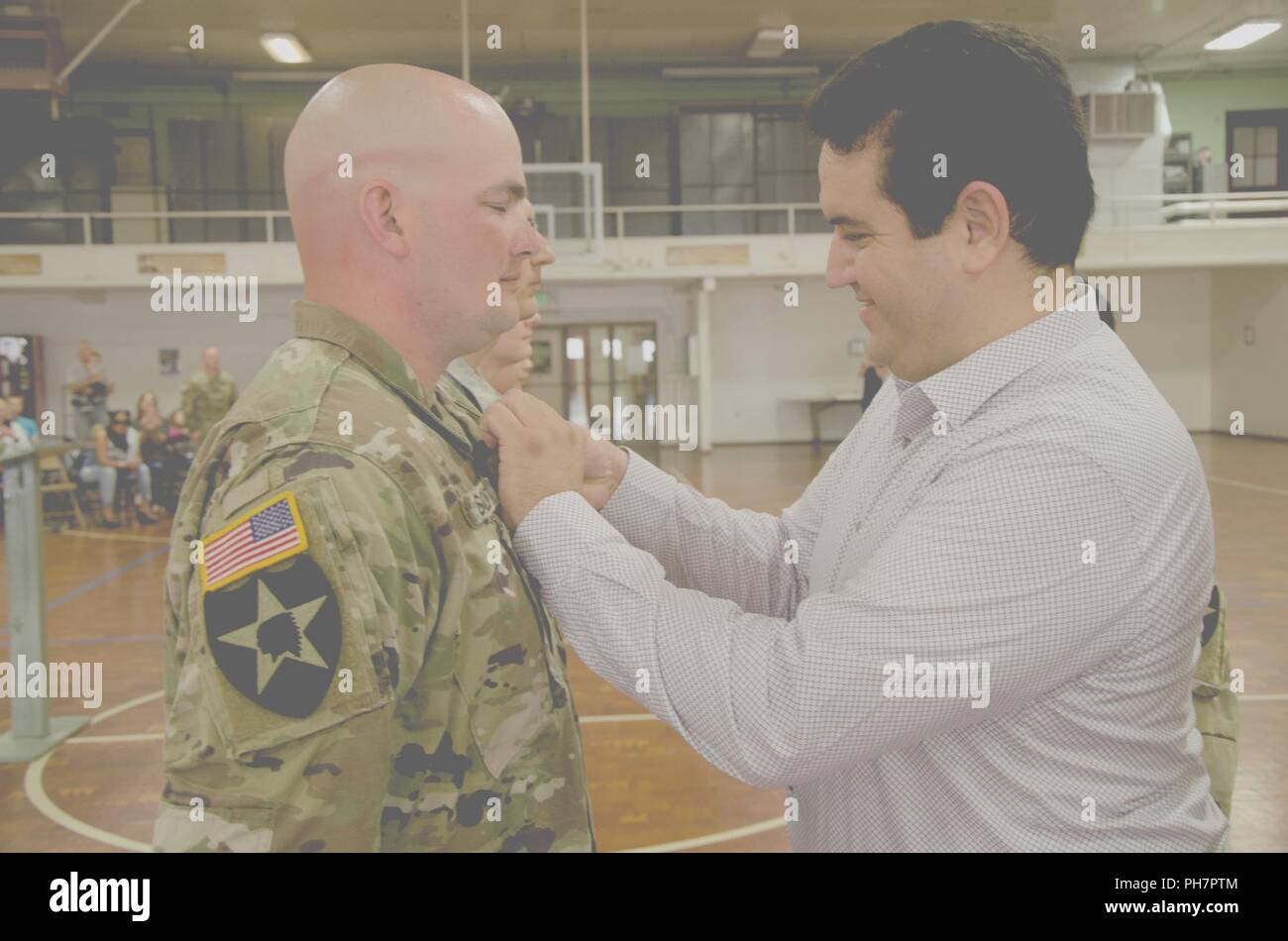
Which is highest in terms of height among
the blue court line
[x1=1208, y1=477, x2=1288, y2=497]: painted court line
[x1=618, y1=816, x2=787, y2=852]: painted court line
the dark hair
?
the dark hair

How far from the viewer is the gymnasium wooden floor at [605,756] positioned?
404 cm

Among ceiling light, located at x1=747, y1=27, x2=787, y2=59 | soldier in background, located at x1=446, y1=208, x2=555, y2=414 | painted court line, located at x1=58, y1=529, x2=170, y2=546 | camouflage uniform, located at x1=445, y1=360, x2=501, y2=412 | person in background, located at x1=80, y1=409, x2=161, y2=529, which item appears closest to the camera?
camouflage uniform, located at x1=445, y1=360, x2=501, y2=412

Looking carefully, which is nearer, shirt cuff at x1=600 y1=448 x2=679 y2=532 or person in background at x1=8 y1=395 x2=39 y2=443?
shirt cuff at x1=600 y1=448 x2=679 y2=532

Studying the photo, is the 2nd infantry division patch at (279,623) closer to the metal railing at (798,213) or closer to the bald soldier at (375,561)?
the bald soldier at (375,561)

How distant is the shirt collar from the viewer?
5.12 feet

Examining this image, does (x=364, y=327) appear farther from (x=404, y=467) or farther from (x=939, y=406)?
(x=939, y=406)

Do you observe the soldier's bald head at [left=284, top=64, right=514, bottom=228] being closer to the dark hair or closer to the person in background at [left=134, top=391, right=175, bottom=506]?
the dark hair

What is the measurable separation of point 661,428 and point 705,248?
5165mm

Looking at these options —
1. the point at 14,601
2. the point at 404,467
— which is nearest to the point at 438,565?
the point at 404,467

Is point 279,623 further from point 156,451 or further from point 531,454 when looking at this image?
point 156,451

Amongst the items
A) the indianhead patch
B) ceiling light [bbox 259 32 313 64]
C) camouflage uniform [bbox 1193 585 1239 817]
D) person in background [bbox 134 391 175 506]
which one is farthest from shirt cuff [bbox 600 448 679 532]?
ceiling light [bbox 259 32 313 64]

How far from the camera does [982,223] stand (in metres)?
1.56

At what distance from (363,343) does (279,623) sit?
17.7 inches

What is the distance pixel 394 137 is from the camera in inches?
58.3
